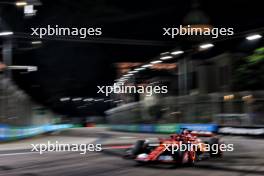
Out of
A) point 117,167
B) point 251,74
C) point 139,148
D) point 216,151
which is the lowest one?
point 117,167

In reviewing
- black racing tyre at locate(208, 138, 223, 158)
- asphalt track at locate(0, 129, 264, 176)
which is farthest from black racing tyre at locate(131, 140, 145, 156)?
black racing tyre at locate(208, 138, 223, 158)

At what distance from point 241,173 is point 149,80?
1346 centimetres

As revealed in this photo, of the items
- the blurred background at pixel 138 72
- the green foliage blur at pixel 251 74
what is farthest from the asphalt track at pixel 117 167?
the green foliage blur at pixel 251 74

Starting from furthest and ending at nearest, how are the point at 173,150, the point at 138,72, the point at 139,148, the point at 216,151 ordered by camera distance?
the point at 138,72
the point at 216,151
the point at 139,148
the point at 173,150

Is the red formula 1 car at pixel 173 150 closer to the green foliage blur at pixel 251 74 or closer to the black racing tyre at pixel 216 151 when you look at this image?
the black racing tyre at pixel 216 151

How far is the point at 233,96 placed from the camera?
998 inches

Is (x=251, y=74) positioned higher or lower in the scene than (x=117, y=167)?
higher

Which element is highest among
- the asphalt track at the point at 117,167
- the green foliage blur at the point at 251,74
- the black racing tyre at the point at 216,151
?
the green foliage blur at the point at 251,74

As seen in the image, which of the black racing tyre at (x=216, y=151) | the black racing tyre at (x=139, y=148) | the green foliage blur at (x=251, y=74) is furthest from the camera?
the green foliage blur at (x=251, y=74)

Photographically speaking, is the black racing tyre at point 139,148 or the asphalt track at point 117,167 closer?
the asphalt track at point 117,167

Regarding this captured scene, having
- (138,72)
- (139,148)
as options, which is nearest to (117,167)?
(139,148)

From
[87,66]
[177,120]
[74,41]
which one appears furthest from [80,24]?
[177,120]

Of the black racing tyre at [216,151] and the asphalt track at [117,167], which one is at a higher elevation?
the black racing tyre at [216,151]

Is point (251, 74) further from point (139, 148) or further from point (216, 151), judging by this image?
point (139, 148)
